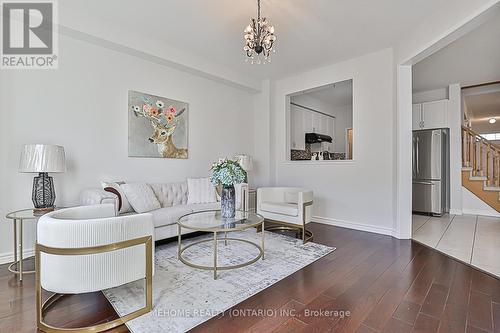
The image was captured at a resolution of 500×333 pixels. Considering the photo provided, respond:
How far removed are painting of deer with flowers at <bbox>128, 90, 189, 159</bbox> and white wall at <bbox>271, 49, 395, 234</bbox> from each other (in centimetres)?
239

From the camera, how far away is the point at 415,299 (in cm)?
205

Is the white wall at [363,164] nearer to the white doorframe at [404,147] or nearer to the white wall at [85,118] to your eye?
the white doorframe at [404,147]

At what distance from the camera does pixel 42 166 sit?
101 inches

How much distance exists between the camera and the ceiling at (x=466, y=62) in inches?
136

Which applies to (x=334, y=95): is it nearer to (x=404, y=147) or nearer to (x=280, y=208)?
(x=404, y=147)

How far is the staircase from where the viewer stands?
533cm

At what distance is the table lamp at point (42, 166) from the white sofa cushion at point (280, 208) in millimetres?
2652

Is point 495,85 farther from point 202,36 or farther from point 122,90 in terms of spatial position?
point 122,90

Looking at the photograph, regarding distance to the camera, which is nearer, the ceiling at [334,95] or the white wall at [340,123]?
the ceiling at [334,95]

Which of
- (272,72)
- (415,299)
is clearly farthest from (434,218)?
(272,72)

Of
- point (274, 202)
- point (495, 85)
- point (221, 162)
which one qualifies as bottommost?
point (274, 202)

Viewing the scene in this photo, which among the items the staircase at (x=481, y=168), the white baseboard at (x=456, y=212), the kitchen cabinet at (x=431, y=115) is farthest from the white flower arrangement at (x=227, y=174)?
the staircase at (x=481, y=168)

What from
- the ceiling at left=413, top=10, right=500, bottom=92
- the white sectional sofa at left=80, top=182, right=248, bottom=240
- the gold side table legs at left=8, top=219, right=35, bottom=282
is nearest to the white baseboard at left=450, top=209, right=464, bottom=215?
the ceiling at left=413, top=10, right=500, bottom=92

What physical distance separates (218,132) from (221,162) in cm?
200
